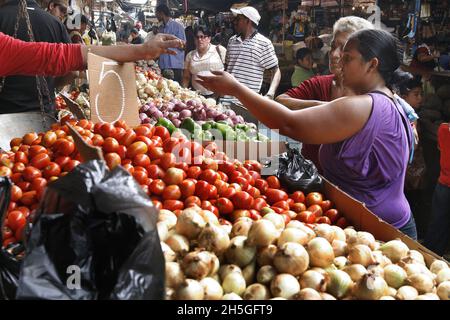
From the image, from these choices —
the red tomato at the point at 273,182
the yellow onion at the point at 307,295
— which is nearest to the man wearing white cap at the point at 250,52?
the red tomato at the point at 273,182

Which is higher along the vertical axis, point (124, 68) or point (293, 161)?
point (124, 68)

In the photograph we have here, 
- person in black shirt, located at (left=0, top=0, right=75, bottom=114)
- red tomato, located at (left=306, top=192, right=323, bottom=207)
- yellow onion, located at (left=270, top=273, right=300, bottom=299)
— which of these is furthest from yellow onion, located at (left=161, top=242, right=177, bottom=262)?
person in black shirt, located at (left=0, top=0, right=75, bottom=114)

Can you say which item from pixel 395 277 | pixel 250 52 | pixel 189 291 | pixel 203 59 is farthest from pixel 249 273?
pixel 203 59

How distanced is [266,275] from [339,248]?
42 cm

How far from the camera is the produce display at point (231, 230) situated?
5.21 ft

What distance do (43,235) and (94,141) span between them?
143 centimetres

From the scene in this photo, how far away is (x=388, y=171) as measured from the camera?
259cm

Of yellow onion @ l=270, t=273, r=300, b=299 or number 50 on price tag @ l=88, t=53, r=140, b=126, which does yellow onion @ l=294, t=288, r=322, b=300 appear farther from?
number 50 on price tag @ l=88, t=53, r=140, b=126

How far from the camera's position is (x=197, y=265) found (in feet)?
5.08

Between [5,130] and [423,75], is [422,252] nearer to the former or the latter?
[5,130]

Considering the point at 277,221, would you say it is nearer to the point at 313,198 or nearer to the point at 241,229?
the point at 241,229

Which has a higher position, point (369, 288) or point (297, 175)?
point (369, 288)

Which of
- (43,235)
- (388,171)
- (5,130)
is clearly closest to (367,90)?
(388,171)

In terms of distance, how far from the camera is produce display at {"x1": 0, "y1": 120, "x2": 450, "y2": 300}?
1.59 m
